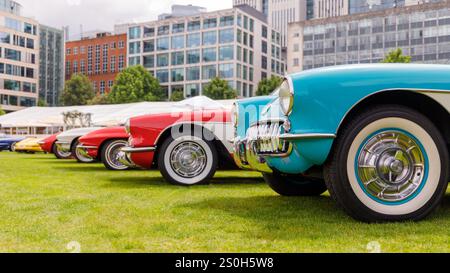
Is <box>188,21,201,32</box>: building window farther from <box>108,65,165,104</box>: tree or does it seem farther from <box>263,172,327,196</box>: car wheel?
<box>263,172,327,196</box>: car wheel

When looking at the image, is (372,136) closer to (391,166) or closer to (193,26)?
(391,166)

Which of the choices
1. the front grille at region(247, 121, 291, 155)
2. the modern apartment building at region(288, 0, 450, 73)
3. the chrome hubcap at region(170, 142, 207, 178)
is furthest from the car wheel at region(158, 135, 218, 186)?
the modern apartment building at region(288, 0, 450, 73)

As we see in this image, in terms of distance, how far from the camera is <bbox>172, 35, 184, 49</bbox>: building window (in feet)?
266

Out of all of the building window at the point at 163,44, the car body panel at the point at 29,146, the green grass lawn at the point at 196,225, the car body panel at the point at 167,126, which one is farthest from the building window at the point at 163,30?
the green grass lawn at the point at 196,225

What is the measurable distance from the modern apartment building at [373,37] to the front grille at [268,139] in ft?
218

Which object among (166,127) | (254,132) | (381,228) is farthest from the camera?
(166,127)

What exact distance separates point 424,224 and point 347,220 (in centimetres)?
54

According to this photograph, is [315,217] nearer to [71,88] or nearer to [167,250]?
[167,250]

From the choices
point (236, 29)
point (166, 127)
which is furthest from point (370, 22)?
point (166, 127)

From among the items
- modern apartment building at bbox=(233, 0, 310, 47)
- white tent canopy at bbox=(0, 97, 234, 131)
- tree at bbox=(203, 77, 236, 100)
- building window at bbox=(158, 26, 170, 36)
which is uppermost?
modern apartment building at bbox=(233, 0, 310, 47)

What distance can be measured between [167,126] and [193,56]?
74.9 metres

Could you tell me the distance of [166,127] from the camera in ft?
21.4

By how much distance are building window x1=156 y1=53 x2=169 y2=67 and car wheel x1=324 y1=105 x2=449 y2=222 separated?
80.7 m

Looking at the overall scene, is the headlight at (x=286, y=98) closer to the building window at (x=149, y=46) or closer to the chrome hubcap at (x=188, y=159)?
the chrome hubcap at (x=188, y=159)
